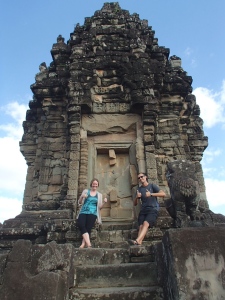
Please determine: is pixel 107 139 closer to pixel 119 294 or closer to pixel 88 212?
pixel 88 212

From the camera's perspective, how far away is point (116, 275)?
4.00 metres

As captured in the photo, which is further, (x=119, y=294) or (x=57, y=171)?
(x=57, y=171)

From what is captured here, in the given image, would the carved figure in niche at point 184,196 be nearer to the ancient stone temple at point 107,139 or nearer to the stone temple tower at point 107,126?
the ancient stone temple at point 107,139

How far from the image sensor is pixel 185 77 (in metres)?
9.74

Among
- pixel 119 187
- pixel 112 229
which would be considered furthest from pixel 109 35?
pixel 112 229

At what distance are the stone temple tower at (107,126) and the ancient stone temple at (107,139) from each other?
0.03 meters

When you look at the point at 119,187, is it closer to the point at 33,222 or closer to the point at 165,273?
the point at 33,222

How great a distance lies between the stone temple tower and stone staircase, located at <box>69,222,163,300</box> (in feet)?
7.87

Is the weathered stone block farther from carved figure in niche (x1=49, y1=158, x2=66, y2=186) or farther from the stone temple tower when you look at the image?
carved figure in niche (x1=49, y1=158, x2=66, y2=186)

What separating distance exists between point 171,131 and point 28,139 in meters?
4.92

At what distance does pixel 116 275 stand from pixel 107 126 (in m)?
5.12

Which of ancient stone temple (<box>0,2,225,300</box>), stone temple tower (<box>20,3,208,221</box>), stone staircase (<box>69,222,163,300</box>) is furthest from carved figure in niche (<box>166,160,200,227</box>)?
stone temple tower (<box>20,3,208,221</box>)

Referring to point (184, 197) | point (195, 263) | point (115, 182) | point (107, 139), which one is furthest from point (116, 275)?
point (107, 139)

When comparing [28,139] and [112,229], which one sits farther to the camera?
[28,139]
